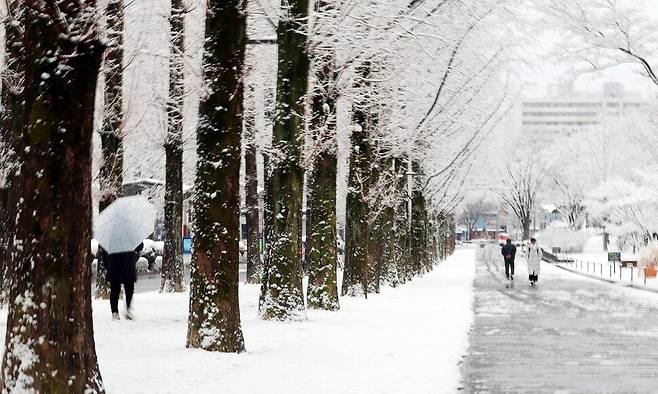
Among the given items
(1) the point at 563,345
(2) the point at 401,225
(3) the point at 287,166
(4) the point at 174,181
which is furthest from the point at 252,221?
(1) the point at 563,345

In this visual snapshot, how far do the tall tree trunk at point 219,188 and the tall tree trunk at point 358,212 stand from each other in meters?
11.4

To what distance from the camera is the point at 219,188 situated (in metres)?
11.8

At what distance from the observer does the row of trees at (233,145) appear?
7070mm

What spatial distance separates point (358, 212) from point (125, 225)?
8733 mm

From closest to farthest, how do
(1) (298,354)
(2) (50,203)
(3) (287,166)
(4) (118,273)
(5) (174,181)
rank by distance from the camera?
(2) (50,203) < (1) (298,354) < (4) (118,273) < (3) (287,166) < (5) (174,181)

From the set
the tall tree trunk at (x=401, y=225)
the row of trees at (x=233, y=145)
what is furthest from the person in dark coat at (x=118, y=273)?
the tall tree trunk at (x=401, y=225)

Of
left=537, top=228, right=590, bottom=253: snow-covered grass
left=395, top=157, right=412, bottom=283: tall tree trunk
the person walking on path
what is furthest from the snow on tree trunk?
left=537, top=228, right=590, bottom=253: snow-covered grass

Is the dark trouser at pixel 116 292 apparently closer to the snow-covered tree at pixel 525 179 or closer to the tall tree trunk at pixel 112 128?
the tall tree trunk at pixel 112 128

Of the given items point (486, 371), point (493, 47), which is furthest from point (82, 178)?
point (493, 47)

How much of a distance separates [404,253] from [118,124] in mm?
17617

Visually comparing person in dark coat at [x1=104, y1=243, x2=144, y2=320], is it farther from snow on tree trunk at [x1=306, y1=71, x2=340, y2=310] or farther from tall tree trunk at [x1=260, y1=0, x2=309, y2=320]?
snow on tree trunk at [x1=306, y1=71, x2=340, y2=310]

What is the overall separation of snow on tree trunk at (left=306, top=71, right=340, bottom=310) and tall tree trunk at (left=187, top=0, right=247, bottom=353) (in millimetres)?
7517

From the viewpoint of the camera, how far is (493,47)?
2806 cm

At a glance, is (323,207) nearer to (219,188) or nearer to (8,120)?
(8,120)
